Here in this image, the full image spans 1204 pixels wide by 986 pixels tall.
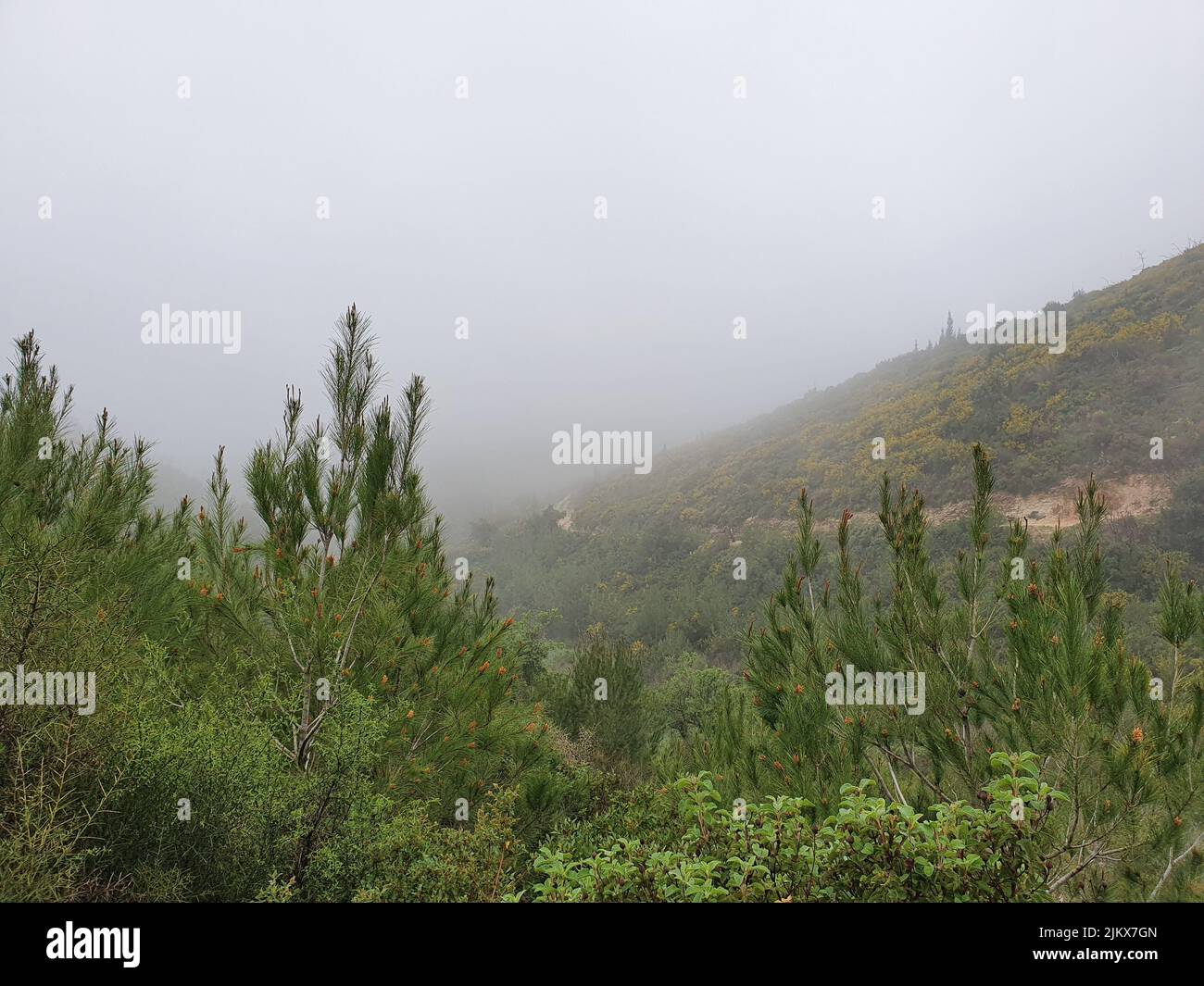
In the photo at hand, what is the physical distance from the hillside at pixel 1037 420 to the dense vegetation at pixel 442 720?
13.9m

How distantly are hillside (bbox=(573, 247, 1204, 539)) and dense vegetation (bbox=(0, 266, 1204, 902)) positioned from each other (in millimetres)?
13874

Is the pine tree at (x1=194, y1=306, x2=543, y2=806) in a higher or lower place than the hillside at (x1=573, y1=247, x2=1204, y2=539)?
lower

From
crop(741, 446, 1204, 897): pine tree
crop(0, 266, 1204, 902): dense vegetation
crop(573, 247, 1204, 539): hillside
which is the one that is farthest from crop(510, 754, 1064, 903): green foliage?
crop(573, 247, 1204, 539): hillside

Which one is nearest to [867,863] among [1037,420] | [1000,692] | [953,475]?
[1000,692]

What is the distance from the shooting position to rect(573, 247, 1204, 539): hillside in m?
27.5

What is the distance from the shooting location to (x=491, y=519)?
8325 cm

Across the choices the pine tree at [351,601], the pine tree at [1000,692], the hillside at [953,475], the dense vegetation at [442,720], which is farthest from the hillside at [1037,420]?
the pine tree at [351,601]

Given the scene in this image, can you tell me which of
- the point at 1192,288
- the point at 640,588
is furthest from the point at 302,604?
the point at 1192,288

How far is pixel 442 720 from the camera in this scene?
13.7 feet

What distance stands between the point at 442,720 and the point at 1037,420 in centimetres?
3809

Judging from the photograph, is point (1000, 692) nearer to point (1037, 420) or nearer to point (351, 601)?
point (351, 601)

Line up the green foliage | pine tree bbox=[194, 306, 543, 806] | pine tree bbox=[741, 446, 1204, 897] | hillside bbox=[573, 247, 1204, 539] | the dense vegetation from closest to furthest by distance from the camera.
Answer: the green foliage, the dense vegetation, pine tree bbox=[741, 446, 1204, 897], pine tree bbox=[194, 306, 543, 806], hillside bbox=[573, 247, 1204, 539]

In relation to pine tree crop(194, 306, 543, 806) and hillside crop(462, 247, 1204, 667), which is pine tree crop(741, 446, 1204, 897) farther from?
hillside crop(462, 247, 1204, 667)
